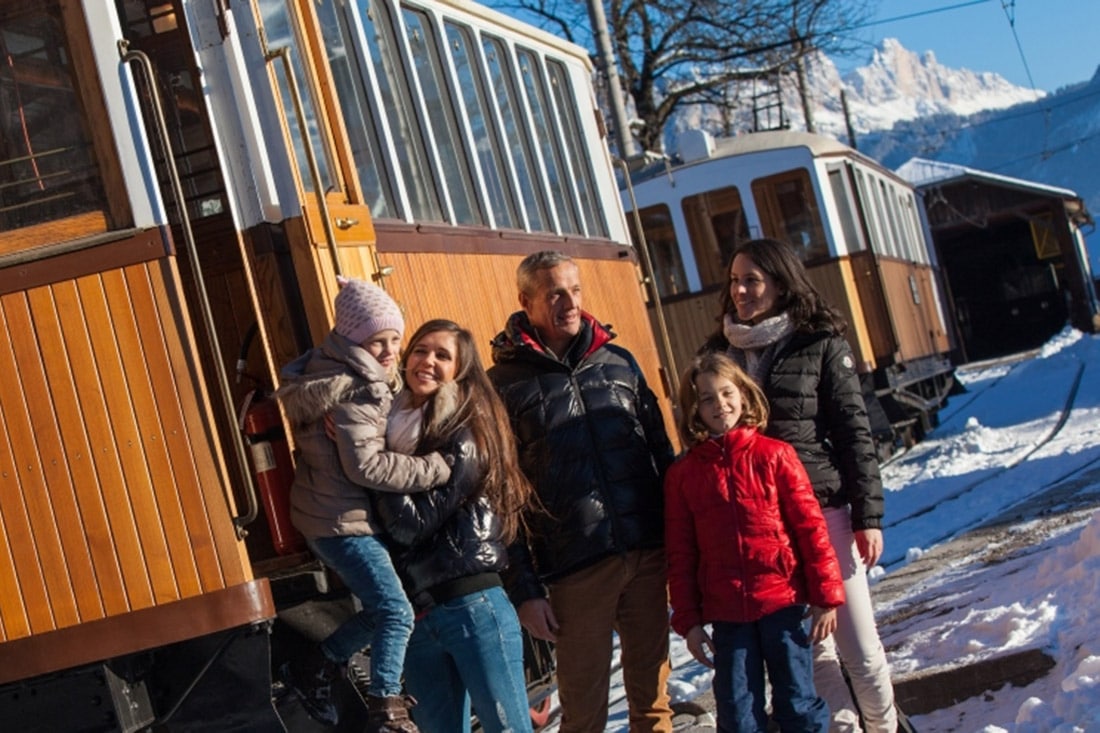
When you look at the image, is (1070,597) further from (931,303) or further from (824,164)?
(931,303)

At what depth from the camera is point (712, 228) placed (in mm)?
17594

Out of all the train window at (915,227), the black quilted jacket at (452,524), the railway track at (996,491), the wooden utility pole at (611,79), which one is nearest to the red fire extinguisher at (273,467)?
the black quilted jacket at (452,524)

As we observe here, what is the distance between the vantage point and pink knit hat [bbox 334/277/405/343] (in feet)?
15.5

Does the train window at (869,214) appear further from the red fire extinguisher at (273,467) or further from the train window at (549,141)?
the red fire extinguisher at (273,467)

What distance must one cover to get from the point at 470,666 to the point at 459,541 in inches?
14.2

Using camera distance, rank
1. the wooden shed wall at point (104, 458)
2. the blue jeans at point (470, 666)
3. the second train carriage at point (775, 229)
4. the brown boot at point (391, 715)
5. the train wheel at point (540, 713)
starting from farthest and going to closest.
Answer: the second train carriage at point (775, 229)
the train wheel at point (540, 713)
the wooden shed wall at point (104, 458)
the brown boot at point (391, 715)
the blue jeans at point (470, 666)

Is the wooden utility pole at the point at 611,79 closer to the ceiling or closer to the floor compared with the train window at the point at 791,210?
closer to the ceiling

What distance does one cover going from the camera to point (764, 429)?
4941mm

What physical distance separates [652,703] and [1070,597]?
2442 mm

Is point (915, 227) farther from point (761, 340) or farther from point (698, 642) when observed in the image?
point (698, 642)

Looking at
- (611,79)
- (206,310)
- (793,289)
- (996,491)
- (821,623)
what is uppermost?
(611,79)

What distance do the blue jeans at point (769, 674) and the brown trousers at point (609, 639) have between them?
0.21 metres

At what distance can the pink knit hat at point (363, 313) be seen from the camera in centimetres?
473

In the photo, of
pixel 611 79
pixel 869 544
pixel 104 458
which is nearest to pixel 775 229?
pixel 611 79
